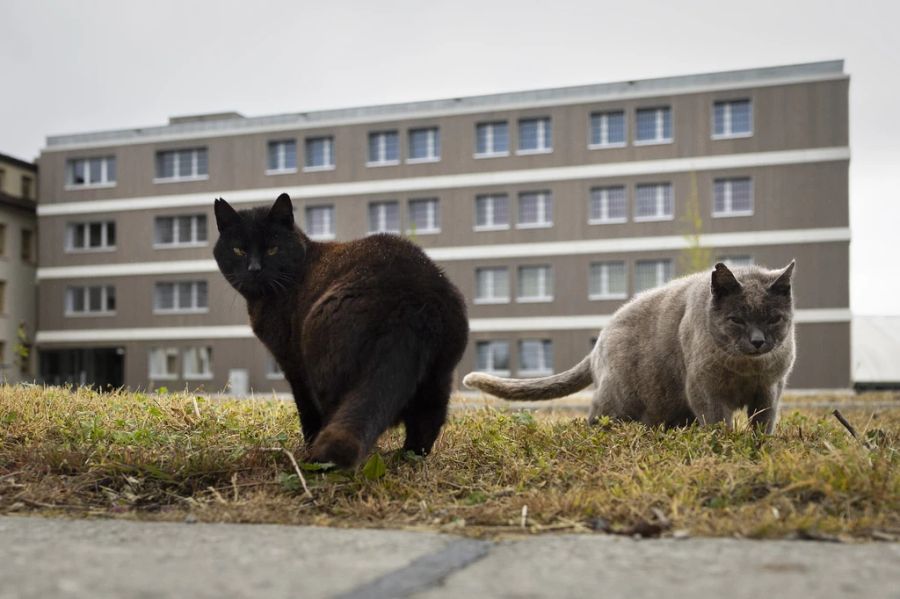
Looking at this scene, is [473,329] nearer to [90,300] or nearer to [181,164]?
[181,164]

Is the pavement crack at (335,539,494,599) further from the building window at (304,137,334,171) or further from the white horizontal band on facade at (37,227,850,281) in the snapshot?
the building window at (304,137,334,171)

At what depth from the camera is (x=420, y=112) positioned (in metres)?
40.8

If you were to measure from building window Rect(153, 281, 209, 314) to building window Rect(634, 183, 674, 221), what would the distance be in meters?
20.7

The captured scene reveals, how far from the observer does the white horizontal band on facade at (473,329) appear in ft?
120

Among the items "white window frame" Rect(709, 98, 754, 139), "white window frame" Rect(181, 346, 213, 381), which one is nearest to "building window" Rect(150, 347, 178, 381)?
"white window frame" Rect(181, 346, 213, 381)

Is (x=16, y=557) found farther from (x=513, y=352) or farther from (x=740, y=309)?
(x=513, y=352)

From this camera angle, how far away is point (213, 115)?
45406 millimetres

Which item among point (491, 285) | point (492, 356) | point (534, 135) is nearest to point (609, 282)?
point (491, 285)

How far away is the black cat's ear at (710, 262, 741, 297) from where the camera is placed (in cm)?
532

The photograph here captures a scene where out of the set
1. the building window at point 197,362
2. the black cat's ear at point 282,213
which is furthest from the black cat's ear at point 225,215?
the building window at point 197,362

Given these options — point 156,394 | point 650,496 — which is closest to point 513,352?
point 156,394

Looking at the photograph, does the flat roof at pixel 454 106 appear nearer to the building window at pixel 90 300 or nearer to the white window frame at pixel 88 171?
the white window frame at pixel 88 171

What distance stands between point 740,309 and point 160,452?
327cm

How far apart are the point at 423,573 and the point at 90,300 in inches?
1850
